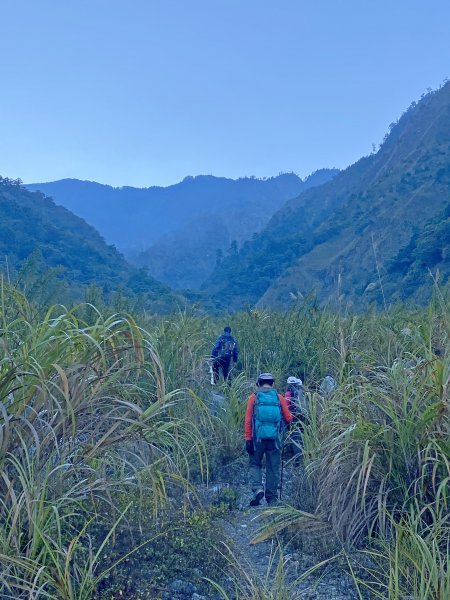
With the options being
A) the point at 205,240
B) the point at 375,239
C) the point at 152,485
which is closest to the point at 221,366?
the point at 152,485

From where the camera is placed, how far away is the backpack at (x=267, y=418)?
5.49 metres

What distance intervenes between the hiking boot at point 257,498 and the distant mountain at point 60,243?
132 ft

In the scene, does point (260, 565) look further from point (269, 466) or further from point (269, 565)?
point (269, 466)

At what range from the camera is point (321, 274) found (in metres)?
64.9

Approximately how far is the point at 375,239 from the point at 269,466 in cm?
5032

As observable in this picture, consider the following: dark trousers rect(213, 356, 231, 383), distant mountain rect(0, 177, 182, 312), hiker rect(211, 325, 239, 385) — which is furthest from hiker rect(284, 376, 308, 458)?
distant mountain rect(0, 177, 182, 312)

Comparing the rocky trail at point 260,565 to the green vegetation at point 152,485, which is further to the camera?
the rocky trail at point 260,565

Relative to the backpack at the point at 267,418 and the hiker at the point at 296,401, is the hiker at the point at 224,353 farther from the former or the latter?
the backpack at the point at 267,418

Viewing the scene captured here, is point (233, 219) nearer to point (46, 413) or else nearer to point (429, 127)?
point (429, 127)

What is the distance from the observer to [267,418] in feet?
18.1

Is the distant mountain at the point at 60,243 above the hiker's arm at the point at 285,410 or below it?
above

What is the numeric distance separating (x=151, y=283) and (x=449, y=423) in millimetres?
57651

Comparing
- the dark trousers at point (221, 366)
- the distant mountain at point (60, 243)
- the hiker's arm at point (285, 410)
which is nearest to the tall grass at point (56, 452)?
the hiker's arm at point (285, 410)

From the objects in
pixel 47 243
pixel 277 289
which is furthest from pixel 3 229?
pixel 277 289
